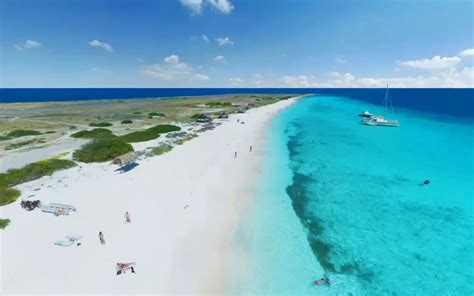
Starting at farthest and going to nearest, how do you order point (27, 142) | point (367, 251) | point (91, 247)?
point (27, 142) → point (367, 251) → point (91, 247)

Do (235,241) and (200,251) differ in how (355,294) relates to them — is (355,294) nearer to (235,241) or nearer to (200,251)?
(235,241)

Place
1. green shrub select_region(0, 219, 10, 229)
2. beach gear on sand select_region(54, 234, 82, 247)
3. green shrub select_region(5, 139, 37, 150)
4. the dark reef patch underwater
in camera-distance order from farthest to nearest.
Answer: green shrub select_region(5, 139, 37, 150) → green shrub select_region(0, 219, 10, 229) → beach gear on sand select_region(54, 234, 82, 247) → the dark reef patch underwater

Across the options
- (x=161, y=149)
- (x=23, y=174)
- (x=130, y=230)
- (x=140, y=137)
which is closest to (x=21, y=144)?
(x=140, y=137)

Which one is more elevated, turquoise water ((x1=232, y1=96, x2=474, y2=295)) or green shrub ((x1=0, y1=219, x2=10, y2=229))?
green shrub ((x1=0, y1=219, x2=10, y2=229))

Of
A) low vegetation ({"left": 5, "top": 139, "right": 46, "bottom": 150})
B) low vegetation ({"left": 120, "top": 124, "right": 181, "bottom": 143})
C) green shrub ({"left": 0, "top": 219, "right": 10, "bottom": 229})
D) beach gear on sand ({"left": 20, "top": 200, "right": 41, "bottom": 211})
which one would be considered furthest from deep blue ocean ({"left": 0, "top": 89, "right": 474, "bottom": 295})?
low vegetation ({"left": 5, "top": 139, "right": 46, "bottom": 150})

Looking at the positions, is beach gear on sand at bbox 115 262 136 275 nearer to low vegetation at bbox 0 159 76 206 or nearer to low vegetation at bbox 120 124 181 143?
low vegetation at bbox 0 159 76 206

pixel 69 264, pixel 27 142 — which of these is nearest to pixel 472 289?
pixel 69 264

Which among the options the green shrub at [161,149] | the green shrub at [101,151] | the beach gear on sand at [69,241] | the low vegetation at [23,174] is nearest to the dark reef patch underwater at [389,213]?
the beach gear on sand at [69,241]
